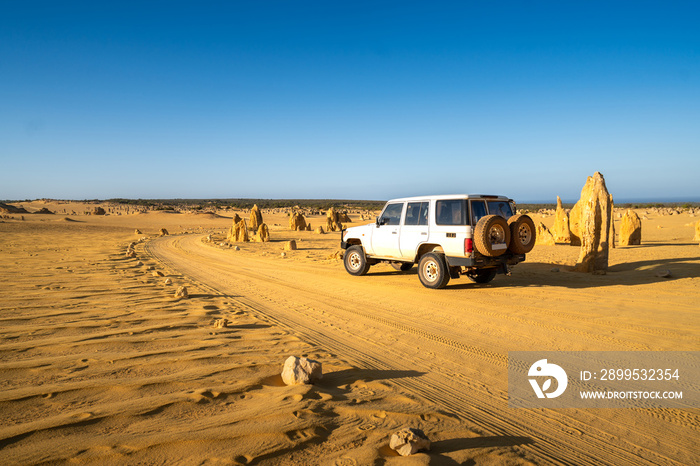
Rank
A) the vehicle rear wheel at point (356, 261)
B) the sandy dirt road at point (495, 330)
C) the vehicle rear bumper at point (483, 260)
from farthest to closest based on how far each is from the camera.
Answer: the vehicle rear wheel at point (356, 261), the vehicle rear bumper at point (483, 260), the sandy dirt road at point (495, 330)

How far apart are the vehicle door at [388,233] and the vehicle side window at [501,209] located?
2420 mm

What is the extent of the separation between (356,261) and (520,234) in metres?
4.95

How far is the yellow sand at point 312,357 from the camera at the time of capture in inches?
122

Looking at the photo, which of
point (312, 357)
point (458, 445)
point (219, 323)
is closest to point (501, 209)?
point (312, 357)

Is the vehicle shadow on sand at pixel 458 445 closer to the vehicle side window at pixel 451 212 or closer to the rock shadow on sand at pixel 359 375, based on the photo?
the rock shadow on sand at pixel 359 375

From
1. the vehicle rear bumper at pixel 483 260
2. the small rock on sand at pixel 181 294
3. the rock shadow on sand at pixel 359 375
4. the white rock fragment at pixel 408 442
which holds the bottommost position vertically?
the rock shadow on sand at pixel 359 375

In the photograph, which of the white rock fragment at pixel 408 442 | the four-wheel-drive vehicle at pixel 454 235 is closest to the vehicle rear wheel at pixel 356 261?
the four-wheel-drive vehicle at pixel 454 235

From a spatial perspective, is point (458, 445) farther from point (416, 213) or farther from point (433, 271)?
point (416, 213)

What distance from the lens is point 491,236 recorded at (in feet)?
30.7

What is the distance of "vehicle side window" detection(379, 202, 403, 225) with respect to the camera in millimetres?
11477

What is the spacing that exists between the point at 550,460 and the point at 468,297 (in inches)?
247

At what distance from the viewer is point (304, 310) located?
795 centimetres

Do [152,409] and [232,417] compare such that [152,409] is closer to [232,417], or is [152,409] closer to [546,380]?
[232,417]

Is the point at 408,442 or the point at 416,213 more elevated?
the point at 416,213
